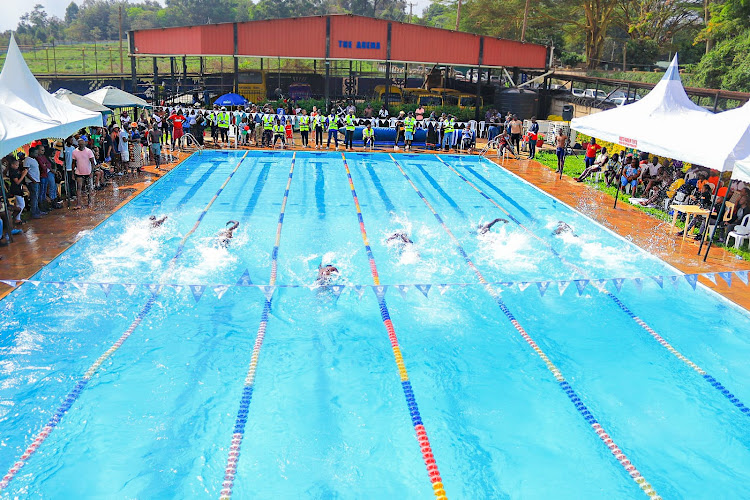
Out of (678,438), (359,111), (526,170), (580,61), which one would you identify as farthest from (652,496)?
(580,61)

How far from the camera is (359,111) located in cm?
2533

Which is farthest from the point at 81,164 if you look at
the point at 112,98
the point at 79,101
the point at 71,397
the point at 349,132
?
the point at 349,132

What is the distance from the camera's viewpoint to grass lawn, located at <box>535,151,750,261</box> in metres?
11.2

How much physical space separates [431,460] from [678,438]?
268 centimetres

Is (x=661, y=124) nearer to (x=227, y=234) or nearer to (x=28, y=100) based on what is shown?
(x=227, y=234)

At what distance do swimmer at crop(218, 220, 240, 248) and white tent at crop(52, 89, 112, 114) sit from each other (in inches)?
240

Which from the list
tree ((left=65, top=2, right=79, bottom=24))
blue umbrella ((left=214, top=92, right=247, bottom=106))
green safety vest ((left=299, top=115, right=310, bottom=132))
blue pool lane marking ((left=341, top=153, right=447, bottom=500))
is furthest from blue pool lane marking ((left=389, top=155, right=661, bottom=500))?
tree ((left=65, top=2, right=79, bottom=24))

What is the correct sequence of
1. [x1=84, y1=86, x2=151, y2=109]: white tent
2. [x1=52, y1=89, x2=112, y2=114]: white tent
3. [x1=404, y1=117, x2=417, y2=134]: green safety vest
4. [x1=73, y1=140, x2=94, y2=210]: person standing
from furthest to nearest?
[x1=404, y1=117, x2=417, y2=134]: green safety vest → [x1=84, y1=86, x2=151, y2=109]: white tent → [x1=52, y1=89, x2=112, y2=114]: white tent → [x1=73, y1=140, x2=94, y2=210]: person standing

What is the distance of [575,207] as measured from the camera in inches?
561

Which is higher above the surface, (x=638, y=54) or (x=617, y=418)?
(x=638, y=54)

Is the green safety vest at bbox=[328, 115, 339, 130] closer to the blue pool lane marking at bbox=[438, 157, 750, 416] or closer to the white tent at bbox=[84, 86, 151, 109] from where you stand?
the white tent at bbox=[84, 86, 151, 109]

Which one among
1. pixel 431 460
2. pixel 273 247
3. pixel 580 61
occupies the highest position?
pixel 580 61

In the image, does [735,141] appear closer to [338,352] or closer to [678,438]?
[678,438]

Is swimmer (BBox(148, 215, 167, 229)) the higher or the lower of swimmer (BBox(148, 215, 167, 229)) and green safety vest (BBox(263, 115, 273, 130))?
the lower
